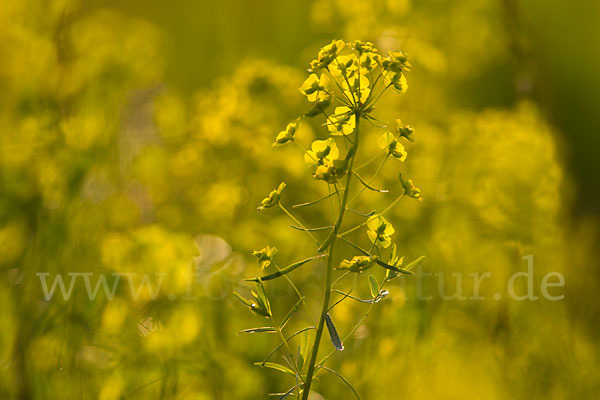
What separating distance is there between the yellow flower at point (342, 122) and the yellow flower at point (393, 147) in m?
0.04

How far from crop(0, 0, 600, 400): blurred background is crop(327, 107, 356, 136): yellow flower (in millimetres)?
591

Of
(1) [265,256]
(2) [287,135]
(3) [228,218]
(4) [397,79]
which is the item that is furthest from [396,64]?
(3) [228,218]

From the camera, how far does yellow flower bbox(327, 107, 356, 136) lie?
2.33 feet

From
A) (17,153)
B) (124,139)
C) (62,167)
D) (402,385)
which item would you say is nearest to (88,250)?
(62,167)

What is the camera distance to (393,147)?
2.32ft

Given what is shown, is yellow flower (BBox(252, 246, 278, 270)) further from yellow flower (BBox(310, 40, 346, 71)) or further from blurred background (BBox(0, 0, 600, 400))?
Result: blurred background (BBox(0, 0, 600, 400))

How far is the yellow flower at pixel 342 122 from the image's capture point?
0.71 metres

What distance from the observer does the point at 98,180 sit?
1594 mm

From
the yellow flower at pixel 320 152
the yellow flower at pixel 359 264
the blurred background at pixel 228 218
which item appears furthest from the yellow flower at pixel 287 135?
the blurred background at pixel 228 218

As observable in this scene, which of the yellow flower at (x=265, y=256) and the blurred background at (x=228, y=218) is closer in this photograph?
the yellow flower at (x=265, y=256)

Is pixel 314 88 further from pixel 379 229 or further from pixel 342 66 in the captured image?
pixel 379 229

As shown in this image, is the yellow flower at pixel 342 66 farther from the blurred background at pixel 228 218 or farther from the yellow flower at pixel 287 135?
the blurred background at pixel 228 218

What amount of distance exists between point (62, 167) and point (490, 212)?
103 centimetres

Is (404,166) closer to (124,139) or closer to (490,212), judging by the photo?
(490,212)
